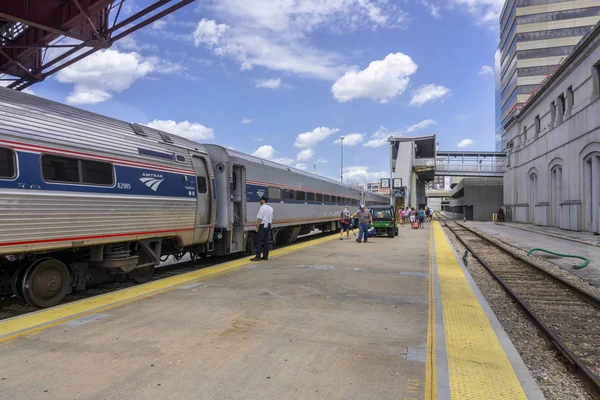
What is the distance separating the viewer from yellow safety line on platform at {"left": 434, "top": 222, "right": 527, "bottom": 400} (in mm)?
3479

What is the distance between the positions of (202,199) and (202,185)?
372 millimetres

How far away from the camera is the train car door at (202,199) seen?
959 centimetres

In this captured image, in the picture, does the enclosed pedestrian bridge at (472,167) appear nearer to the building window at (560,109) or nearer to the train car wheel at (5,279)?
the building window at (560,109)

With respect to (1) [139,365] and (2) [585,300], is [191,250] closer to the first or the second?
(1) [139,365]

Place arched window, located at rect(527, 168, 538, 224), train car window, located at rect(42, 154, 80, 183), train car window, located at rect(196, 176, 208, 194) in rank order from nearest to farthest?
train car window, located at rect(42, 154, 80, 183) → train car window, located at rect(196, 176, 208, 194) → arched window, located at rect(527, 168, 538, 224)

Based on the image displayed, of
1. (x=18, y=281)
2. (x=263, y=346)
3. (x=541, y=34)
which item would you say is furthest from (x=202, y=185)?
(x=541, y=34)

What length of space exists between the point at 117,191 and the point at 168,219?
1540mm

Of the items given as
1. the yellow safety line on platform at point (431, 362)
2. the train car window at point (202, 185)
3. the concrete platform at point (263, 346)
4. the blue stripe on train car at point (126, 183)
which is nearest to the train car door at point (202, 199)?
the train car window at point (202, 185)

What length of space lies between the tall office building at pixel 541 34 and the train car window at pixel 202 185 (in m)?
57.4

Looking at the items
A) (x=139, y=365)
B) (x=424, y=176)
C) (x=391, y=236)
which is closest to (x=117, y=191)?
(x=139, y=365)

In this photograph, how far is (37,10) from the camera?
11383 millimetres

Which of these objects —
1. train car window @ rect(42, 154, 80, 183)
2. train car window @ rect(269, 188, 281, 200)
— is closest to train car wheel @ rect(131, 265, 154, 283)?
train car window @ rect(42, 154, 80, 183)

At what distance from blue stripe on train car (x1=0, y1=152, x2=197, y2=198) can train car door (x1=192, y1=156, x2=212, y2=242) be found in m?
0.33

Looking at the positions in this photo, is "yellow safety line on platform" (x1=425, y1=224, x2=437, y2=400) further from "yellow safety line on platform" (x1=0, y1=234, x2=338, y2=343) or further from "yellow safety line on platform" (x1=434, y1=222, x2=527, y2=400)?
"yellow safety line on platform" (x1=0, y1=234, x2=338, y2=343)
